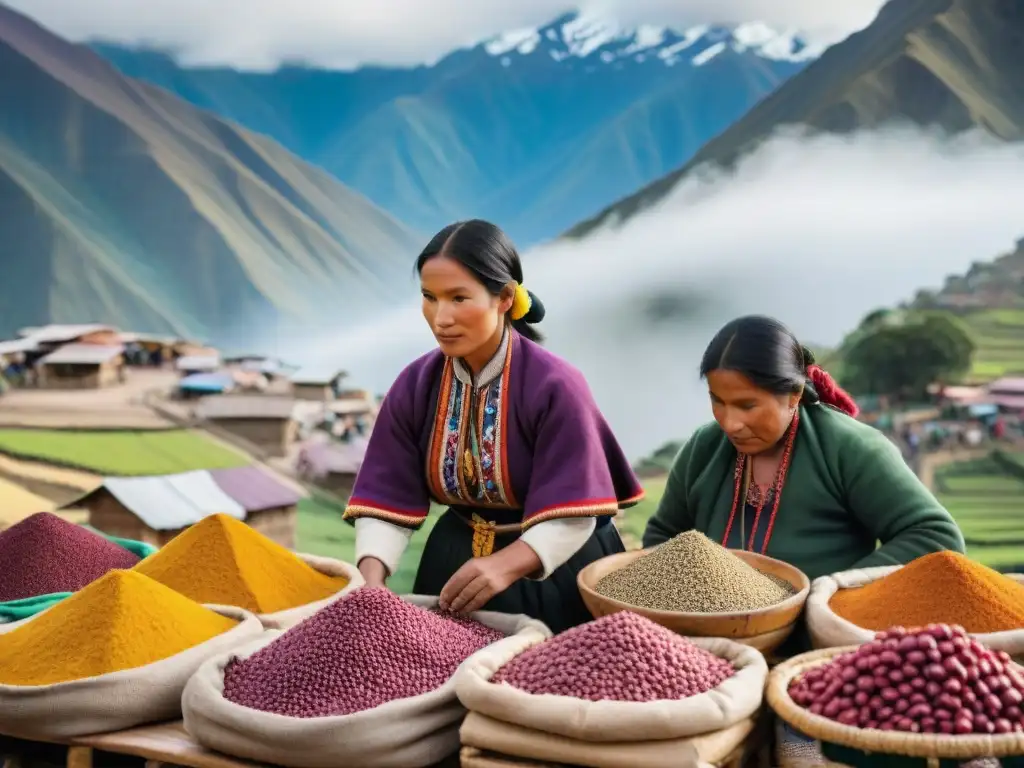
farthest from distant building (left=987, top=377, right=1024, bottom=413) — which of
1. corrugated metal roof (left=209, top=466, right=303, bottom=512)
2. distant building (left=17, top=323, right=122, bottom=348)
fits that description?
distant building (left=17, top=323, right=122, bottom=348)

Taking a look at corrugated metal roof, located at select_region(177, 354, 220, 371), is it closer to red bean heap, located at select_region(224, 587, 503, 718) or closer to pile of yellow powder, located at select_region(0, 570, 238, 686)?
pile of yellow powder, located at select_region(0, 570, 238, 686)

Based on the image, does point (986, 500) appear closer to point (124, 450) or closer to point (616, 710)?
point (124, 450)

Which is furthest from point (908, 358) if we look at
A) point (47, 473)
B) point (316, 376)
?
point (47, 473)

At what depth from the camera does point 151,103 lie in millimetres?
19891

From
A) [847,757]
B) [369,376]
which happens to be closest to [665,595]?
[847,757]

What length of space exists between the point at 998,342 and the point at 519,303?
13075 millimetres

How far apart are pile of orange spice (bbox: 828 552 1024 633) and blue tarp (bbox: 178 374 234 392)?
13560 mm

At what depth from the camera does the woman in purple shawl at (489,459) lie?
6.31 ft

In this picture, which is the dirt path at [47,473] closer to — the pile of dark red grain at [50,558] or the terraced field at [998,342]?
the pile of dark red grain at [50,558]

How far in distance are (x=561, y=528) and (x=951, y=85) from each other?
A: 1588cm

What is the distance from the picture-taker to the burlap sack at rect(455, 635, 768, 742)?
4.41 ft

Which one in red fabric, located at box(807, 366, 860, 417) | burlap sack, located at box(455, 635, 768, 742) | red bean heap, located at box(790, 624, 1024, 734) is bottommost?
burlap sack, located at box(455, 635, 768, 742)

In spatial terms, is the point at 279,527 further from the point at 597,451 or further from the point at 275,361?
the point at 275,361

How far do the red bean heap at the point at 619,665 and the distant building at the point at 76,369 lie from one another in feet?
44.0
